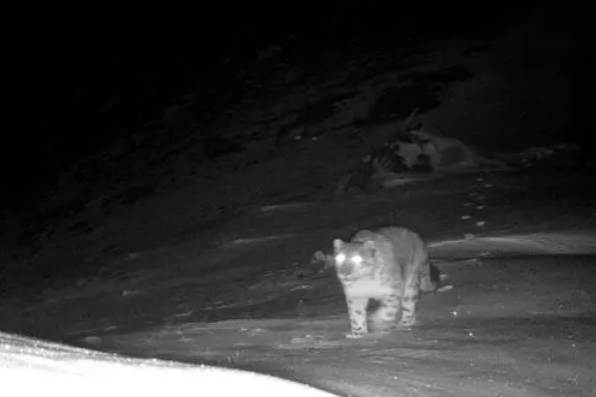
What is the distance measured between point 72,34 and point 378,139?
36.3 ft

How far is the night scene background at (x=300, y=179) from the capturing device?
6453mm

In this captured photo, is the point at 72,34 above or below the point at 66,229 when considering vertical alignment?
above

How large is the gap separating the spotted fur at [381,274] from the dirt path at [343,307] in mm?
212

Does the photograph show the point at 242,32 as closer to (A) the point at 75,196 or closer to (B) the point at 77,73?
(B) the point at 77,73

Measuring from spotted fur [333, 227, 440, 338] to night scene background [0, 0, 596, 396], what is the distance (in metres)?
0.28

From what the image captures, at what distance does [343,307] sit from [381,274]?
1.74 metres

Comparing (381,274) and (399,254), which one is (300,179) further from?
(381,274)

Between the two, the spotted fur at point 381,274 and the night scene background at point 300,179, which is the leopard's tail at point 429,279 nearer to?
the night scene background at point 300,179

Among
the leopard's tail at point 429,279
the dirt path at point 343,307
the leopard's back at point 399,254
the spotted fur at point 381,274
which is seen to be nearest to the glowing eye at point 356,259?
the spotted fur at point 381,274

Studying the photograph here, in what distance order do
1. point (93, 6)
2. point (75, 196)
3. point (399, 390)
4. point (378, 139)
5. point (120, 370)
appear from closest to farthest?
1. point (120, 370)
2. point (399, 390)
3. point (75, 196)
4. point (378, 139)
5. point (93, 6)

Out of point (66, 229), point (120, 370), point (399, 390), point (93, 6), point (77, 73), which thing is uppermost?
point (93, 6)

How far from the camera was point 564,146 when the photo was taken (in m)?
23.7

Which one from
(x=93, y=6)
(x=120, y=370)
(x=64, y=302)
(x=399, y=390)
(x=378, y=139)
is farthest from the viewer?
(x=93, y=6)

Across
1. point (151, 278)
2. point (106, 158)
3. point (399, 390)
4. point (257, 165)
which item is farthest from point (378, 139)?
point (399, 390)
